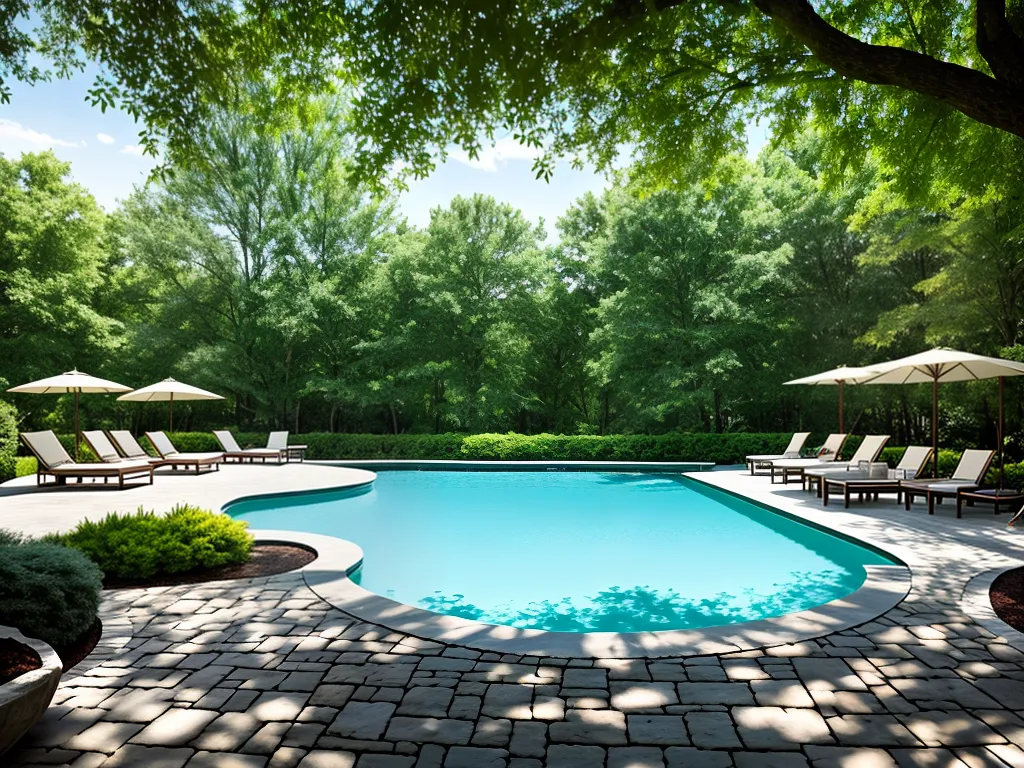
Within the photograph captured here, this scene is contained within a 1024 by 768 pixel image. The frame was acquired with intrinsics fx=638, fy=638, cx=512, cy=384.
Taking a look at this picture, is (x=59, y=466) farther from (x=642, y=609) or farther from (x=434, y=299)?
(x=434, y=299)

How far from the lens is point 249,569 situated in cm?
643

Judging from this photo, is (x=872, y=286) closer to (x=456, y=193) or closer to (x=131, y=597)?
(x=456, y=193)

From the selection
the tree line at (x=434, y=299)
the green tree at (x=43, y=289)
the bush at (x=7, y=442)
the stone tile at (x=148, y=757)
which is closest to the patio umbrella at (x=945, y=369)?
the tree line at (x=434, y=299)

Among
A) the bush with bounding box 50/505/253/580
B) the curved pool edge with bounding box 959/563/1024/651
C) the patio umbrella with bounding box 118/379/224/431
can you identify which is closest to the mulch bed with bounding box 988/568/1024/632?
the curved pool edge with bounding box 959/563/1024/651

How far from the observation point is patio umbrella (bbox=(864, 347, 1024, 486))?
9.57m

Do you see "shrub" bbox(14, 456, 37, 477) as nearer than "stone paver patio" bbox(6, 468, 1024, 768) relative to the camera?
No

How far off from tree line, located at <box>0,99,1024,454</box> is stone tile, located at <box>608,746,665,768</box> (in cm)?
1730

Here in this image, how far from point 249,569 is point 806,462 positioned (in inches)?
439

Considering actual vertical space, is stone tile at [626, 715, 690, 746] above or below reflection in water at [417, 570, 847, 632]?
above

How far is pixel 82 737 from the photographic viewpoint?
294 cm

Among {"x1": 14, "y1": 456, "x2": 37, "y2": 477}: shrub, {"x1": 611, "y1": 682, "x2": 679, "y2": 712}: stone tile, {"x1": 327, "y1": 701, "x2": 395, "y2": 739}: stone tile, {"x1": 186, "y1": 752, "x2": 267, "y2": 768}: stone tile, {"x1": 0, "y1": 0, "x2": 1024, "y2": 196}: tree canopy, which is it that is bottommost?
{"x1": 186, "y1": 752, "x2": 267, "y2": 768}: stone tile

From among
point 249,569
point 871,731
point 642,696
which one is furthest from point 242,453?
point 871,731

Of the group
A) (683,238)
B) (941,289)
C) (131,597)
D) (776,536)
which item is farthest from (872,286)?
(131,597)

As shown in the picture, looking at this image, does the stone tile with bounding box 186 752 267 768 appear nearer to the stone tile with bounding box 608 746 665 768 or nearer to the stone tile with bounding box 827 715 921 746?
the stone tile with bounding box 608 746 665 768
